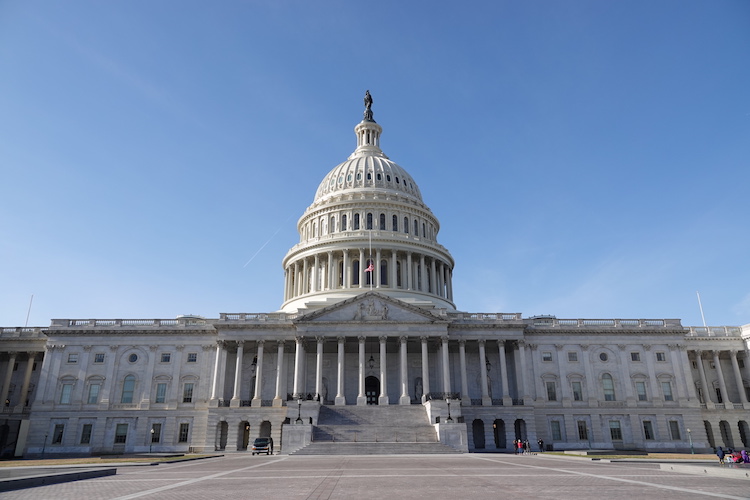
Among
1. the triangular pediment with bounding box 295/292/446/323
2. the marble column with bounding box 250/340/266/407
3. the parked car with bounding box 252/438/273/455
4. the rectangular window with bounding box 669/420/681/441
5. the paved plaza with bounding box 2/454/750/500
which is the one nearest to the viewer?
the paved plaza with bounding box 2/454/750/500

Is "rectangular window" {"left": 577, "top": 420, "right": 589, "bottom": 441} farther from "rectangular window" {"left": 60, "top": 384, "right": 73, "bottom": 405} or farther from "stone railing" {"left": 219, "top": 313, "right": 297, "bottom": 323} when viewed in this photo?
"rectangular window" {"left": 60, "top": 384, "right": 73, "bottom": 405}

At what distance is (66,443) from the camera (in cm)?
6081

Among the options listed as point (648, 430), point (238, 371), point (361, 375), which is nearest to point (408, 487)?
point (361, 375)

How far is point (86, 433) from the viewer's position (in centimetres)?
6162

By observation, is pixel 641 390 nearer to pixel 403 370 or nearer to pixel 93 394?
pixel 403 370

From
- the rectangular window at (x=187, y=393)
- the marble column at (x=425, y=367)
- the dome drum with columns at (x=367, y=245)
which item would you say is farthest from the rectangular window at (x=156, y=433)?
the marble column at (x=425, y=367)

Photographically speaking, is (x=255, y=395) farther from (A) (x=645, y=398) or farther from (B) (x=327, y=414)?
(A) (x=645, y=398)

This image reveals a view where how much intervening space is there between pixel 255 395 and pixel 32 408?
27.4m

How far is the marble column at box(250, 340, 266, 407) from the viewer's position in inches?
2330

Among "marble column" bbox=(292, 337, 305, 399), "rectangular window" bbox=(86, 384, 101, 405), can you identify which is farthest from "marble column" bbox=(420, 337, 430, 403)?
"rectangular window" bbox=(86, 384, 101, 405)

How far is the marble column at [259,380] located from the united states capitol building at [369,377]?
0.79ft

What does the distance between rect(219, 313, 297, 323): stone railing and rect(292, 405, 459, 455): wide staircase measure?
43.5 feet

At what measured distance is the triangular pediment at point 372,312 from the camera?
61.1 meters

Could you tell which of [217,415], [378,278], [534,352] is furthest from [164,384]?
[534,352]
